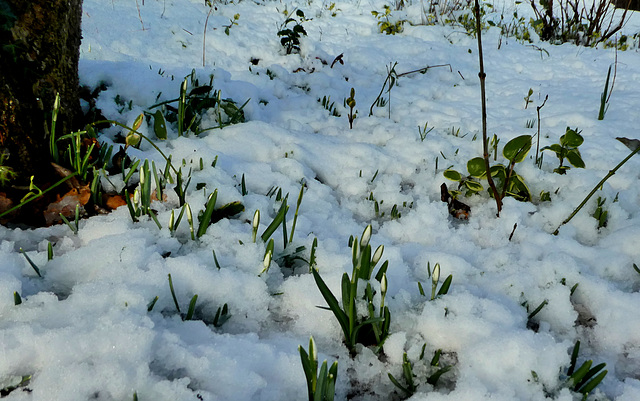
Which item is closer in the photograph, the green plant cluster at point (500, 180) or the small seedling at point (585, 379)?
the small seedling at point (585, 379)

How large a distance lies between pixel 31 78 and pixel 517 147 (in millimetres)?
2105

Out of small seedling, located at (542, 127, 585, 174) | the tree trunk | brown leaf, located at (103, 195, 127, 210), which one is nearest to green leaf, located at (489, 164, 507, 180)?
small seedling, located at (542, 127, 585, 174)

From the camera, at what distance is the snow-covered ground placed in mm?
980


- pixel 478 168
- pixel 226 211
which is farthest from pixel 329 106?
pixel 226 211

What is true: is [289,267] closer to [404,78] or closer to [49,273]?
[49,273]

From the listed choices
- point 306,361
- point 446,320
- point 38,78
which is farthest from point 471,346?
point 38,78

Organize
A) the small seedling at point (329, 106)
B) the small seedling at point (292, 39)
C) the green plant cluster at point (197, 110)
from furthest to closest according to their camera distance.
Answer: the small seedling at point (292, 39) < the small seedling at point (329, 106) < the green plant cluster at point (197, 110)

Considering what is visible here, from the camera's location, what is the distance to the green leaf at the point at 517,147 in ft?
6.21

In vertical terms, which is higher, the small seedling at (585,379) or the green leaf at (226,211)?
the green leaf at (226,211)

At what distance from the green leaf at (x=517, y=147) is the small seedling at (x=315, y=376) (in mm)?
1477

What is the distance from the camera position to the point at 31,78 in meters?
1.56

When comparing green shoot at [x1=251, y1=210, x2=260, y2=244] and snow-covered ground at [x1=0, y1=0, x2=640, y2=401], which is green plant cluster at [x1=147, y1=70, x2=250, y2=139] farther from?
green shoot at [x1=251, y1=210, x2=260, y2=244]

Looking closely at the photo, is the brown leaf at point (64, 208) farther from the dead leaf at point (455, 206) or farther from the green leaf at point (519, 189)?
the green leaf at point (519, 189)

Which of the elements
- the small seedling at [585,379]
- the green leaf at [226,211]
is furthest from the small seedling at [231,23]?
the small seedling at [585,379]
